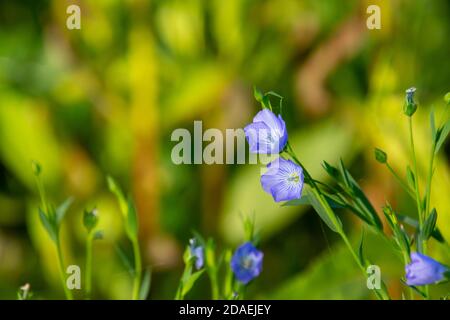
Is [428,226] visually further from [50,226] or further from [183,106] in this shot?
[183,106]

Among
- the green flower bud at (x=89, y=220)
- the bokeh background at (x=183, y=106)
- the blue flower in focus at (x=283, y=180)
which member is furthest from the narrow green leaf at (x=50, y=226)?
the bokeh background at (x=183, y=106)

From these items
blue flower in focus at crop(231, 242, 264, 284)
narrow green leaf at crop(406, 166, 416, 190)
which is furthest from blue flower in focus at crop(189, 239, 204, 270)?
narrow green leaf at crop(406, 166, 416, 190)

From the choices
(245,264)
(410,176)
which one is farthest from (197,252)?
(410,176)

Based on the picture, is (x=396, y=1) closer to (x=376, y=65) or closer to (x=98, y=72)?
Answer: (x=376, y=65)

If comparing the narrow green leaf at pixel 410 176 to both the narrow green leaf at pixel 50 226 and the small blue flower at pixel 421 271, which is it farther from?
the narrow green leaf at pixel 50 226
